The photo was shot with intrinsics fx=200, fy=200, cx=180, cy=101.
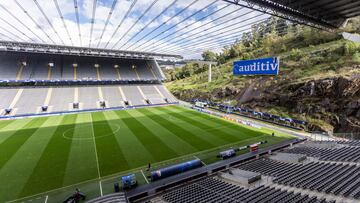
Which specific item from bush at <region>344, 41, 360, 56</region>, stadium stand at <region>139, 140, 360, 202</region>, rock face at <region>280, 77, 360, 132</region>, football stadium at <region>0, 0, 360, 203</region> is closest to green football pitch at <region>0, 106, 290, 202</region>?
football stadium at <region>0, 0, 360, 203</region>

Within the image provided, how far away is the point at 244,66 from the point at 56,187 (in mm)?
24514

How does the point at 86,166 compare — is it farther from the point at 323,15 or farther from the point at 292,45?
the point at 292,45

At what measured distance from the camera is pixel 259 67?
81.9 ft

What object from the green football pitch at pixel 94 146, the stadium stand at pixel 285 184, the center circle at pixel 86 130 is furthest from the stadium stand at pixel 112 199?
the center circle at pixel 86 130

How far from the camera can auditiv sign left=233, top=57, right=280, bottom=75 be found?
23.1 m

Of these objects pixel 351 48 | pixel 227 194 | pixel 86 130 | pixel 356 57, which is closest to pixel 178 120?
pixel 86 130

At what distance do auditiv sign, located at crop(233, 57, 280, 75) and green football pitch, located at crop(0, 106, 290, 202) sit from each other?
7.87 m

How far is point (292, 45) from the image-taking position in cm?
5594

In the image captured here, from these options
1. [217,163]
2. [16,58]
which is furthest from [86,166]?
[16,58]

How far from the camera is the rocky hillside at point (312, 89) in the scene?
2708cm

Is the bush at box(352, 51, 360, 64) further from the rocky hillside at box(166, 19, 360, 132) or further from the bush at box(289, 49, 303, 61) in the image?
the bush at box(289, 49, 303, 61)

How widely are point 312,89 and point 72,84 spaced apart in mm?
49988

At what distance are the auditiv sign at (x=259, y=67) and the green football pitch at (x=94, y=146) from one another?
7.87m

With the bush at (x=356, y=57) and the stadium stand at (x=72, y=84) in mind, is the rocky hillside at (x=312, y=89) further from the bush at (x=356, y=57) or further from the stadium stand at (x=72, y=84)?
the stadium stand at (x=72, y=84)
